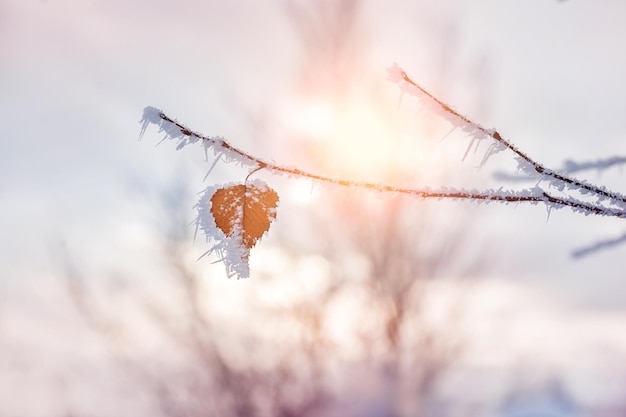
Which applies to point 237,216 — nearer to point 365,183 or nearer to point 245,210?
point 245,210

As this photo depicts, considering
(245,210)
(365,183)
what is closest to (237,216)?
(245,210)

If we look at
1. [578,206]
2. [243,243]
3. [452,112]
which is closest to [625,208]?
[578,206]

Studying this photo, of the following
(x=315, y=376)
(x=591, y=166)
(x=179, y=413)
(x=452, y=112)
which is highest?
(x=315, y=376)

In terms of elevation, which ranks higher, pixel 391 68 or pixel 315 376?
pixel 315 376

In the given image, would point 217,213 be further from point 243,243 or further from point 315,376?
point 315,376

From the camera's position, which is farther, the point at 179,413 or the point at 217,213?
the point at 179,413

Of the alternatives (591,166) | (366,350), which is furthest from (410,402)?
(591,166)

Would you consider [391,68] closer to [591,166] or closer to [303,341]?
[591,166]

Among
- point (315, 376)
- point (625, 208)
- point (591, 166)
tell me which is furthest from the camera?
point (315, 376)

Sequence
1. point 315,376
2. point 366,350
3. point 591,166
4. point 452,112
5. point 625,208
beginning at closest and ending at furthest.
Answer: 1. point 452,112
2. point 625,208
3. point 591,166
4. point 366,350
5. point 315,376
